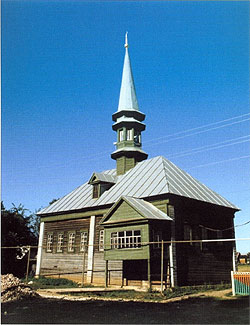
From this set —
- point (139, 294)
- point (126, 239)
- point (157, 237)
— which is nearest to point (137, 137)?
point (126, 239)

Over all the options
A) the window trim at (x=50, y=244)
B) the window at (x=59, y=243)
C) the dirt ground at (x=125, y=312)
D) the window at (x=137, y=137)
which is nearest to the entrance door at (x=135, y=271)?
the dirt ground at (x=125, y=312)

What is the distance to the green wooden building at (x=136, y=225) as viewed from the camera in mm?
20766

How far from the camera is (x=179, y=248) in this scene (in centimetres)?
2158

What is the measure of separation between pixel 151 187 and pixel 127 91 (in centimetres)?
1360

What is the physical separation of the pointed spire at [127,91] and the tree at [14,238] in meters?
16.2

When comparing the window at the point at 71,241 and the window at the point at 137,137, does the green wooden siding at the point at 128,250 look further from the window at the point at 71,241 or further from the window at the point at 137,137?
the window at the point at 137,137

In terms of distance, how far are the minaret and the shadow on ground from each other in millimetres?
16484

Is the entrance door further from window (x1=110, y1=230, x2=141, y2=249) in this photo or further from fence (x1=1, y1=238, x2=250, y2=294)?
window (x1=110, y1=230, x2=141, y2=249)

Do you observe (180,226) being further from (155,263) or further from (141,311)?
(141,311)

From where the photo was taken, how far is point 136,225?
20.4m

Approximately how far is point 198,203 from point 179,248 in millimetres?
4349

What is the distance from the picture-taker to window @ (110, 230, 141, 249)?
66.4 ft

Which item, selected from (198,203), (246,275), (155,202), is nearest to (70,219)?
(155,202)

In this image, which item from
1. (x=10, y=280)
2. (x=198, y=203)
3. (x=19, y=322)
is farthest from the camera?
(x=198, y=203)
